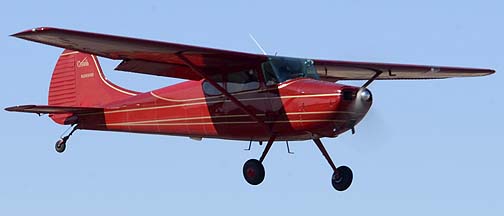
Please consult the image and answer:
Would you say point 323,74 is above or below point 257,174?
above

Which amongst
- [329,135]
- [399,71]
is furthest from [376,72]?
[329,135]

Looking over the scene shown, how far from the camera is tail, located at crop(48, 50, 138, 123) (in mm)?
28078

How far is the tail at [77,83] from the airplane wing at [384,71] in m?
4.50

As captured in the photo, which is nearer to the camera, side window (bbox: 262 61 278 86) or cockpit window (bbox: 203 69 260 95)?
side window (bbox: 262 61 278 86)

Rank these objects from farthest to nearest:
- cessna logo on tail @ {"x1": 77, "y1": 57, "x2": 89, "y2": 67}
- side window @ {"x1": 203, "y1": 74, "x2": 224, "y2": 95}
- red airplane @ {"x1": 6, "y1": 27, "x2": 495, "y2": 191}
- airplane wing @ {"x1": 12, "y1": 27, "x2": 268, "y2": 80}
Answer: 1. cessna logo on tail @ {"x1": 77, "y1": 57, "x2": 89, "y2": 67}
2. side window @ {"x1": 203, "y1": 74, "x2": 224, "y2": 95}
3. red airplane @ {"x1": 6, "y1": 27, "x2": 495, "y2": 191}
4. airplane wing @ {"x1": 12, "y1": 27, "x2": 268, "y2": 80}

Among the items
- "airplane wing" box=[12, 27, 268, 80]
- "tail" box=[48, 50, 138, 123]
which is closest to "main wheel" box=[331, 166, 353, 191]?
"airplane wing" box=[12, 27, 268, 80]

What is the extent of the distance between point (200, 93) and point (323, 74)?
9.69 ft

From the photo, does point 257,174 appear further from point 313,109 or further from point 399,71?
point 399,71

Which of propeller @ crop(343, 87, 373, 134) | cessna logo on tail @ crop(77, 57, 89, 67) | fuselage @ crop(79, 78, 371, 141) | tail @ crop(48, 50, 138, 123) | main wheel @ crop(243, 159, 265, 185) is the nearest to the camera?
propeller @ crop(343, 87, 373, 134)

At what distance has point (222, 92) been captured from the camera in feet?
79.8

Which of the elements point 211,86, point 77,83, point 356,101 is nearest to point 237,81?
point 211,86

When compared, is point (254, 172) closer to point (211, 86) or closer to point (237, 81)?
point (237, 81)

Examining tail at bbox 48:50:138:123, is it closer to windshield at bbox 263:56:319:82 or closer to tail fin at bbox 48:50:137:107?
tail fin at bbox 48:50:137:107

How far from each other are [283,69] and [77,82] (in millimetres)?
6416
